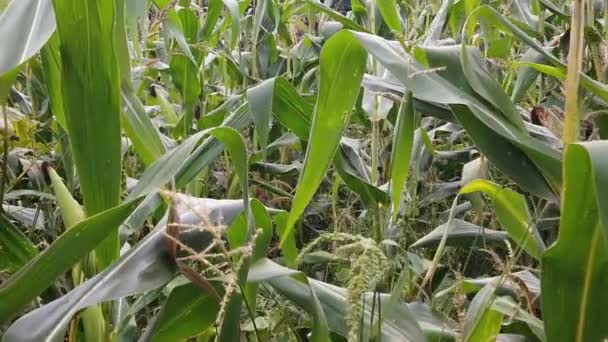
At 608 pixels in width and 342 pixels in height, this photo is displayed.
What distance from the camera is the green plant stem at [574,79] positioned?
637 millimetres

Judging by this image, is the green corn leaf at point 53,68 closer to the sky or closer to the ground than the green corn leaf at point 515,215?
closer to the sky

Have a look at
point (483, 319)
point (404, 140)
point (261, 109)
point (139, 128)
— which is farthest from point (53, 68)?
point (483, 319)

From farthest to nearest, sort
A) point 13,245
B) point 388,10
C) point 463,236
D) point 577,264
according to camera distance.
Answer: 1. point 388,10
2. point 463,236
3. point 13,245
4. point 577,264

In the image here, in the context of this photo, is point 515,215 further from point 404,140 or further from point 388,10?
point 388,10

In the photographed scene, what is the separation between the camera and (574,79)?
2.08 feet

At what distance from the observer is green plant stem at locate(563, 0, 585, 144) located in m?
0.64

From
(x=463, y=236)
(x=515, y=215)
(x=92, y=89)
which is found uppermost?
(x=92, y=89)

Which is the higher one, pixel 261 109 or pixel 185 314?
pixel 261 109

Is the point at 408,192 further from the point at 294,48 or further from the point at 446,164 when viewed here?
the point at 294,48

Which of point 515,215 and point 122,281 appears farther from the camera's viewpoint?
point 515,215

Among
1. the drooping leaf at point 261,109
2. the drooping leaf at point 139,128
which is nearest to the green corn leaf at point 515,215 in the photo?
the drooping leaf at point 261,109

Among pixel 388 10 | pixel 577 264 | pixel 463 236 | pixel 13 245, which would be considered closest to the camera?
pixel 577 264

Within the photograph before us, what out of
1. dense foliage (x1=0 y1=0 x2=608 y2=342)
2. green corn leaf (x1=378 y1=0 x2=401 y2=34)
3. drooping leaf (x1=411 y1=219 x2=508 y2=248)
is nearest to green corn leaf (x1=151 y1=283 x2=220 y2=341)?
dense foliage (x1=0 y1=0 x2=608 y2=342)

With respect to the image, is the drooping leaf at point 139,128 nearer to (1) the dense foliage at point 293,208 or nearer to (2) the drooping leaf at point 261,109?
(1) the dense foliage at point 293,208
